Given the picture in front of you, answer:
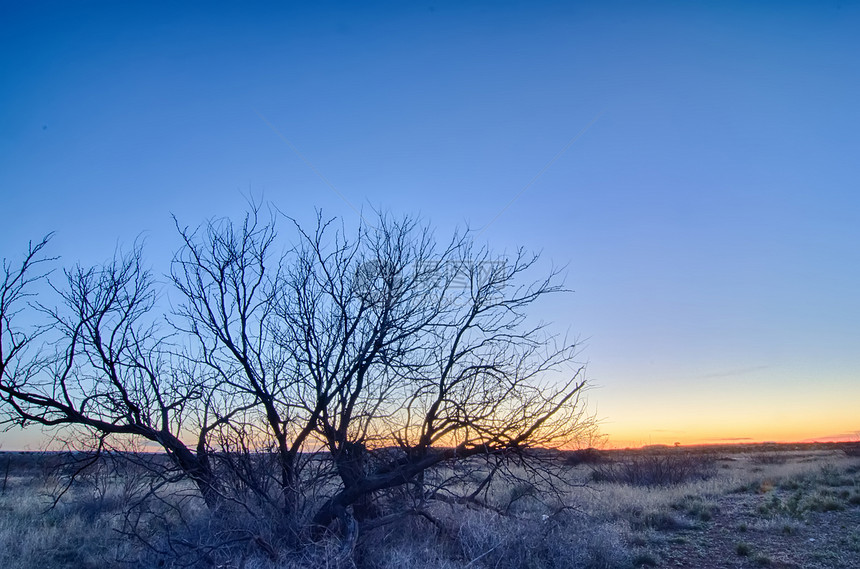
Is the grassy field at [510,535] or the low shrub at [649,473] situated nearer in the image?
the grassy field at [510,535]

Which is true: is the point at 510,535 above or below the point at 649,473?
above

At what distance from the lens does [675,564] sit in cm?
903

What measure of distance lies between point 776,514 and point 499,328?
32.4ft

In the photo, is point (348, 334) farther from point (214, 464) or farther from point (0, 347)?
point (0, 347)

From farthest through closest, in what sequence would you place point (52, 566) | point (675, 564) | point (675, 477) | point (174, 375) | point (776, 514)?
point (675, 477) → point (776, 514) → point (174, 375) → point (675, 564) → point (52, 566)

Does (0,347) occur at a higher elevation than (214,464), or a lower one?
higher

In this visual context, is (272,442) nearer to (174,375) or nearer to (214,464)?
(214,464)

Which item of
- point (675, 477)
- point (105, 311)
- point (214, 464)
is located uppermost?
point (105, 311)

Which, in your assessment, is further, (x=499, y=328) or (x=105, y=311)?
(x=105, y=311)

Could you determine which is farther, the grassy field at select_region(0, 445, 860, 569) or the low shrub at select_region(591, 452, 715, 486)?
the low shrub at select_region(591, 452, 715, 486)

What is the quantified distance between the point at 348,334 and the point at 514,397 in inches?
116

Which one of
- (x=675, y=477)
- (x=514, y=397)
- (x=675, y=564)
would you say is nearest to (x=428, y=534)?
(x=514, y=397)

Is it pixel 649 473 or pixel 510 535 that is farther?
pixel 649 473

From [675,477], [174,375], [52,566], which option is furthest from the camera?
[675,477]
